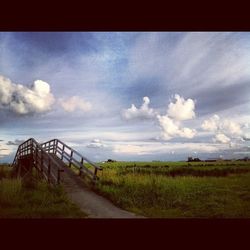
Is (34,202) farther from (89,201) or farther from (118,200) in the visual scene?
(118,200)

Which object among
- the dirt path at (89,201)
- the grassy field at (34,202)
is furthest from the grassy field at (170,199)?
the grassy field at (34,202)

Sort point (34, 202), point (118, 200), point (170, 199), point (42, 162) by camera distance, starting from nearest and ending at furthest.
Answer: point (34, 202)
point (118, 200)
point (170, 199)
point (42, 162)

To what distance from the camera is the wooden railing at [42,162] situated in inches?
398

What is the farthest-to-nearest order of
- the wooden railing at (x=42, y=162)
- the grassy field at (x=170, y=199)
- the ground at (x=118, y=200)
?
the wooden railing at (x=42, y=162)
the grassy field at (x=170, y=199)
the ground at (x=118, y=200)

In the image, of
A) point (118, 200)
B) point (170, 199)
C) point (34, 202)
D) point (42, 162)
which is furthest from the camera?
point (42, 162)

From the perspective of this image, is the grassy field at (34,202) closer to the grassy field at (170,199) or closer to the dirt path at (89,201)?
the dirt path at (89,201)

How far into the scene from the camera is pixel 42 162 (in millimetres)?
11172

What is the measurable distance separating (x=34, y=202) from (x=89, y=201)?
1.33 metres

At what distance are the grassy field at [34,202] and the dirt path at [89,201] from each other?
0.27 m

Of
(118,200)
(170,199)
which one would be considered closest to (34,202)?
(118,200)
